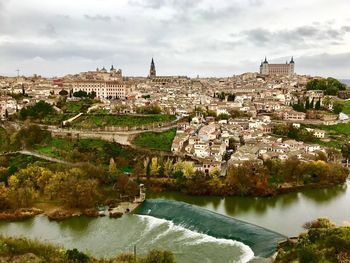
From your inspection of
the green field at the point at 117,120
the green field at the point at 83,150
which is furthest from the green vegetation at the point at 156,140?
the green field at the point at 117,120

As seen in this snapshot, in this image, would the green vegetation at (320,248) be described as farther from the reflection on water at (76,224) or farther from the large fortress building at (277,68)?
the large fortress building at (277,68)

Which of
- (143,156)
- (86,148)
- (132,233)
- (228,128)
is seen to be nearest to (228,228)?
(132,233)

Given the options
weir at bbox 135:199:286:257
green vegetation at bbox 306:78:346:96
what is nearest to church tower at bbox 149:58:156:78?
green vegetation at bbox 306:78:346:96

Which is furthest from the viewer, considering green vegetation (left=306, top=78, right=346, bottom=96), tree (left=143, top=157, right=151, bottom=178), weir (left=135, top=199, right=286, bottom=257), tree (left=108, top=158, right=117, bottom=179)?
green vegetation (left=306, top=78, right=346, bottom=96)

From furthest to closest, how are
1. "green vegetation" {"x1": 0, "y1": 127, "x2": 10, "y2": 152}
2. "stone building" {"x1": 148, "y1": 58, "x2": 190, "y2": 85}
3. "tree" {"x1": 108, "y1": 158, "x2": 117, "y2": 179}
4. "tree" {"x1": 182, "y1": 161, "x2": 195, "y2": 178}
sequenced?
"stone building" {"x1": 148, "y1": 58, "x2": 190, "y2": 85}
"green vegetation" {"x1": 0, "y1": 127, "x2": 10, "y2": 152}
"tree" {"x1": 108, "y1": 158, "x2": 117, "y2": 179}
"tree" {"x1": 182, "y1": 161, "x2": 195, "y2": 178}

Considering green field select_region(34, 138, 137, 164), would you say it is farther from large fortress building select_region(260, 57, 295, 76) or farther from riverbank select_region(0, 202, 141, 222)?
large fortress building select_region(260, 57, 295, 76)

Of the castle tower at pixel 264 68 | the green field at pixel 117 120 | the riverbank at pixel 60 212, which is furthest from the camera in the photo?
the castle tower at pixel 264 68

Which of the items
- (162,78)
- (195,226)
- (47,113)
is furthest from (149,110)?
(162,78)
